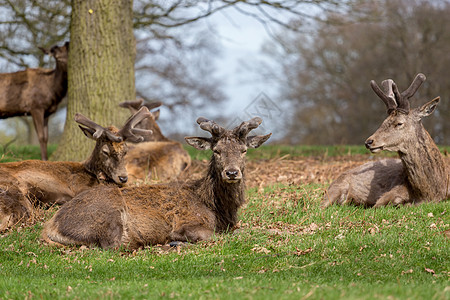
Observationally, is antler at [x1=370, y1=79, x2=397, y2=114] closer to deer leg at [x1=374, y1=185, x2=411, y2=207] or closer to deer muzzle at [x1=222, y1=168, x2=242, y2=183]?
deer leg at [x1=374, y1=185, x2=411, y2=207]

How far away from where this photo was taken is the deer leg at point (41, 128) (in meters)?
13.2

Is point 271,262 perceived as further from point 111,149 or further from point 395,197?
point 111,149

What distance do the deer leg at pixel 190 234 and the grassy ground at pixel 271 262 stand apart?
0.19 m

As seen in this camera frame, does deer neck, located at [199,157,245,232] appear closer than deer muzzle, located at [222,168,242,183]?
No

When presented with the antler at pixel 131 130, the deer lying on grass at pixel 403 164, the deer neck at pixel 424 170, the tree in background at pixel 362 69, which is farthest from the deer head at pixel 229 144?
the tree in background at pixel 362 69

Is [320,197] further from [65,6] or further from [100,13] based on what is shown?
[65,6]

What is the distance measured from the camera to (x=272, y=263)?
20.0 feet

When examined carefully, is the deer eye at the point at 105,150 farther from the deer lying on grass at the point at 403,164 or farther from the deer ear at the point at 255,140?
the deer lying on grass at the point at 403,164

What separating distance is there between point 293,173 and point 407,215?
451 cm

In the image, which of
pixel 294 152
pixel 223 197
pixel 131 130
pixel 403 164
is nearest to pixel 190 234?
pixel 223 197

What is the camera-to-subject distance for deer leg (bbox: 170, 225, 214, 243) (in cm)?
722

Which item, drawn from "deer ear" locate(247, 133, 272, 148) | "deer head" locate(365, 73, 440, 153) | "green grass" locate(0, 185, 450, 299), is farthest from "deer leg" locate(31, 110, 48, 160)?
"deer head" locate(365, 73, 440, 153)

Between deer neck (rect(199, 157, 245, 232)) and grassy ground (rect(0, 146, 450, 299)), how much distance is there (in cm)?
29

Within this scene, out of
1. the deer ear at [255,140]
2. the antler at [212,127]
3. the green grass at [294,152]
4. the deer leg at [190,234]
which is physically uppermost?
the antler at [212,127]
